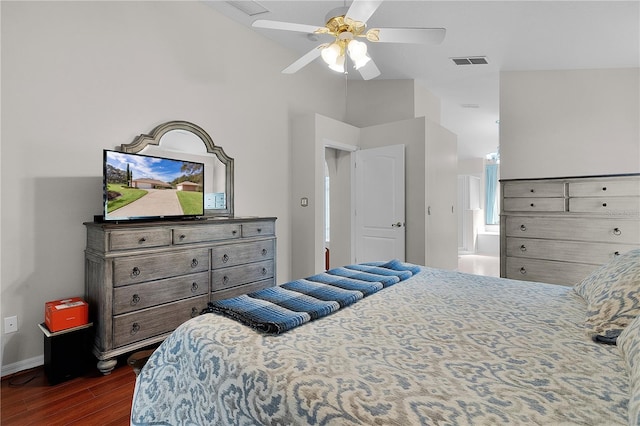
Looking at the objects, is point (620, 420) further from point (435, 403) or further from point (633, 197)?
point (633, 197)

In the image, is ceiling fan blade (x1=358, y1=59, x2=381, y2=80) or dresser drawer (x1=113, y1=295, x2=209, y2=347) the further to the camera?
ceiling fan blade (x1=358, y1=59, x2=381, y2=80)

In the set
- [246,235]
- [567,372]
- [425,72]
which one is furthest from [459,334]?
[425,72]

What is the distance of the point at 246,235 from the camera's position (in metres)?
3.11

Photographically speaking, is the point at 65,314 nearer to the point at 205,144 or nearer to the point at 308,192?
the point at 205,144

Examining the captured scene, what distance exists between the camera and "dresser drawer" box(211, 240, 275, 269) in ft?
9.35

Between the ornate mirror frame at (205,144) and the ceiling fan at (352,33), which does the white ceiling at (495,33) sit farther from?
the ornate mirror frame at (205,144)

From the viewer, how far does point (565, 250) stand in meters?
3.18

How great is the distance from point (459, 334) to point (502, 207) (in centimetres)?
285

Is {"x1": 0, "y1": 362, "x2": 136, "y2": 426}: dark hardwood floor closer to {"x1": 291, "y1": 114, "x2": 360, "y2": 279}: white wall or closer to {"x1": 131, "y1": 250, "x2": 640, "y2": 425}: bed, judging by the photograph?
{"x1": 131, "y1": 250, "x2": 640, "y2": 425}: bed

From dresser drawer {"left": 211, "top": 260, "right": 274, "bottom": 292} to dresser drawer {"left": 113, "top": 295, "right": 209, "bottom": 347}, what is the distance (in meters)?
0.19

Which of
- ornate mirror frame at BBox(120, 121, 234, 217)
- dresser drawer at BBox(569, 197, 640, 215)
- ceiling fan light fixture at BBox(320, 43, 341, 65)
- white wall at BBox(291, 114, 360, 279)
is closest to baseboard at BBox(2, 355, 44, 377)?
ornate mirror frame at BBox(120, 121, 234, 217)

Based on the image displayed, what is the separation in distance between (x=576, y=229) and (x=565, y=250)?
0.73 ft

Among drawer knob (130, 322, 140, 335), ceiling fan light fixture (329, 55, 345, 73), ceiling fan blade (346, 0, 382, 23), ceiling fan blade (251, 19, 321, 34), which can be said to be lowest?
drawer knob (130, 322, 140, 335)

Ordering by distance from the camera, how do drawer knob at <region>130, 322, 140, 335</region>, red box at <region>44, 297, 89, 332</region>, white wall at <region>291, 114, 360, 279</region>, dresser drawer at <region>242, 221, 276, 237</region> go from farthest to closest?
white wall at <region>291, 114, 360, 279</region>
dresser drawer at <region>242, 221, 276, 237</region>
drawer knob at <region>130, 322, 140, 335</region>
red box at <region>44, 297, 89, 332</region>
